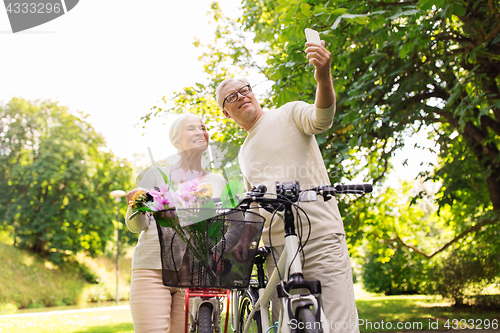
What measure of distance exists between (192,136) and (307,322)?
1.44 meters

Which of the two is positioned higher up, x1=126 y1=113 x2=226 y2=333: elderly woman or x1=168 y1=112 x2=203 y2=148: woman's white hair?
x1=168 y1=112 x2=203 y2=148: woman's white hair

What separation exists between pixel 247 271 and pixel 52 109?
28.4 metres

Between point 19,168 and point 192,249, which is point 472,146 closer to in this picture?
point 192,249

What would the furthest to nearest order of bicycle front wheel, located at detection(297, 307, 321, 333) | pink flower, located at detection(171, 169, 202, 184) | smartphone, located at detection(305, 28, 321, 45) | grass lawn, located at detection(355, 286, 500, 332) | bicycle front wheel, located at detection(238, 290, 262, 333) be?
grass lawn, located at detection(355, 286, 500, 332), bicycle front wheel, located at detection(238, 290, 262, 333), pink flower, located at detection(171, 169, 202, 184), smartphone, located at detection(305, 28, 321, 45), bicycle front wheel, located at detection(297, 307, 321, 333)

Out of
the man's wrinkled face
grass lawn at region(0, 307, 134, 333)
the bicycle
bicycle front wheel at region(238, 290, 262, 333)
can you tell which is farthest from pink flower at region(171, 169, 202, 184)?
grass lawn at region(0, 307, 134, 333)

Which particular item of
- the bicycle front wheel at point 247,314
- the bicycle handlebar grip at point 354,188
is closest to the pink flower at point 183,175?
the bicycle handlebar grip at point 354,188

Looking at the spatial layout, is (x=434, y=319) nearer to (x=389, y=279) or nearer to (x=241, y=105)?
(x=241, y=105)

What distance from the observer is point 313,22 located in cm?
400

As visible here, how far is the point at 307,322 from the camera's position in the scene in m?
1.77

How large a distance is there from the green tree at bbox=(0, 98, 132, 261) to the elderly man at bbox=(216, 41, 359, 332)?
23.8 m

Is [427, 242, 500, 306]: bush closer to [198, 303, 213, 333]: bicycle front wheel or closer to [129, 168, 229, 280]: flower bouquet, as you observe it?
[198, 303, 213, 333]: bicycle front wheel

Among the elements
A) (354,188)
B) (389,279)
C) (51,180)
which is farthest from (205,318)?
(51,180)

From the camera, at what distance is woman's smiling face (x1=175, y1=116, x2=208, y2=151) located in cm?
265

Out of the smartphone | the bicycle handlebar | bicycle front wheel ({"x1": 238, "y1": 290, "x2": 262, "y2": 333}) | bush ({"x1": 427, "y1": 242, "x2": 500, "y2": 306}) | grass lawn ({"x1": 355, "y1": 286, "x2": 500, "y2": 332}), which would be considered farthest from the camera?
bush ({"x1": 427, "y1": 242, "x2": 500, "y2": 306})
